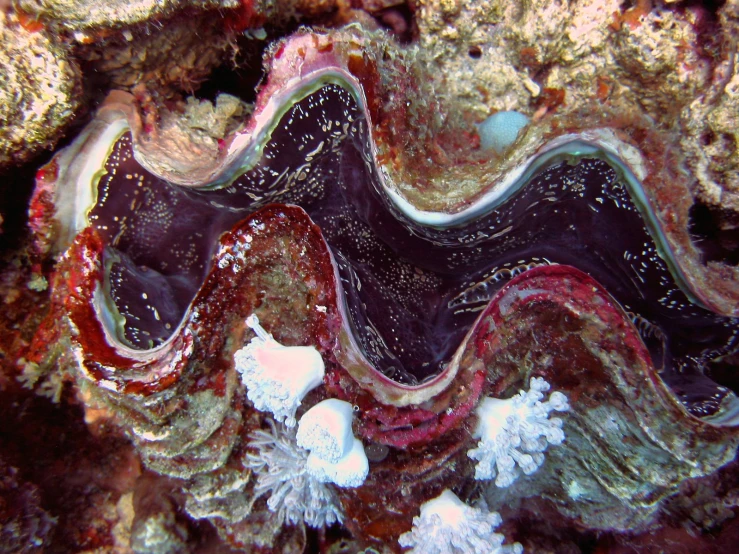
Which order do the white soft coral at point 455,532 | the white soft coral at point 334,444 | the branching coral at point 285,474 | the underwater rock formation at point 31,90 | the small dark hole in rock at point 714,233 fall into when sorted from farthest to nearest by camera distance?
1. the branching coral at point 285,474
2. the small dark hole in rock at point 714,233
3. the white soft coral at point 455,532
4. the white soft coral at point 334,444
5. the underwater rock formation at point 31,90

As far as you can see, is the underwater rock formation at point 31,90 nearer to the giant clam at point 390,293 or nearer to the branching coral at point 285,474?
the giant clam at point 390,293

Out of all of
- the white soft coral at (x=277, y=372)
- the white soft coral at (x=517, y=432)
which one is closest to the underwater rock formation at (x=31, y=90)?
the white soft coral at (x=277, y=372)

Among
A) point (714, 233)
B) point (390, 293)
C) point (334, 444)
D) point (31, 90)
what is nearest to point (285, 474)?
point (334, 444)

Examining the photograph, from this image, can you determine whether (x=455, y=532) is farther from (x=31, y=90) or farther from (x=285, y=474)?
(x=31, y=90)

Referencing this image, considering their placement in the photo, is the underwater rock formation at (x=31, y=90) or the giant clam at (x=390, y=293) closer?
the underwater rock formation at (x=31, y=90)

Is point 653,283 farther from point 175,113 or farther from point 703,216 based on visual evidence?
point 175,113

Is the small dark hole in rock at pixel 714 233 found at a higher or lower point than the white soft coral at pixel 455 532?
higher
